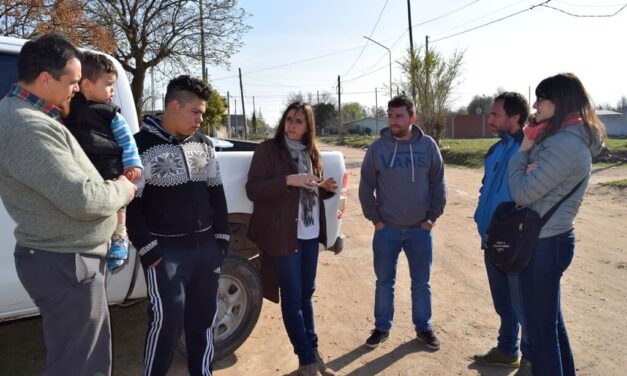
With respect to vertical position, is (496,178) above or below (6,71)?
below

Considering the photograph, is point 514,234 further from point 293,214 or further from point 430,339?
point 430,339

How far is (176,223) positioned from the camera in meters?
2.68

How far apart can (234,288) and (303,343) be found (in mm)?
682

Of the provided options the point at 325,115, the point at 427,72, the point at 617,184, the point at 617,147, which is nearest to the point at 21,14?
the point at 617,184

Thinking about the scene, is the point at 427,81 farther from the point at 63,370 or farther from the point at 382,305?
the point at 63,370

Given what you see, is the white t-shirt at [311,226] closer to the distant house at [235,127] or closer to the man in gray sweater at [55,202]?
the man in gray sweater at [55,202]

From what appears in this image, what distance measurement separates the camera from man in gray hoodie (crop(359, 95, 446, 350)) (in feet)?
13.0

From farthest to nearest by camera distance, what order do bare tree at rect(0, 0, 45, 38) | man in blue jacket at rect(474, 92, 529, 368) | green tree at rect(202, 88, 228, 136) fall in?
green tree at rect(202, 88, 228, 136), bare tree at rect(0, 0, 45, 38), man in blue jacket at rect(474, 92, 529, 368)

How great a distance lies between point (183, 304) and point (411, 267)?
2049 millimetres

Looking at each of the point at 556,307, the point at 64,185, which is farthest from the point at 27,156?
the point at 556,307

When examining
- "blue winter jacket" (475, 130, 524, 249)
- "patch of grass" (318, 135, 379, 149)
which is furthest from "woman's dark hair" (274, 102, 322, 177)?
"patch of grass" (318, 135, 379, 149)

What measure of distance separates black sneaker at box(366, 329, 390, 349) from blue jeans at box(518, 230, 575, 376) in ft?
4.50

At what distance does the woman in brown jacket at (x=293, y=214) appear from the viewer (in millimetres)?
3275

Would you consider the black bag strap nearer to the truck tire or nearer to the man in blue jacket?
the man in blue jacket
